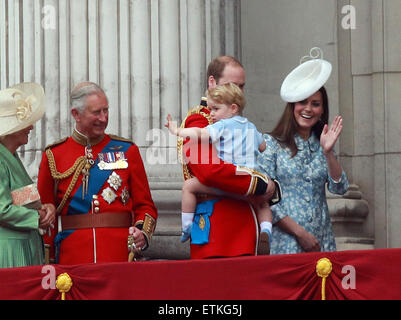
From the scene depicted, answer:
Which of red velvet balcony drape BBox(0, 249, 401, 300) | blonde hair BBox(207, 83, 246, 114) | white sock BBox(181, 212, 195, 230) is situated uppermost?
blonde hair BBox(207, 83, 246, 114)

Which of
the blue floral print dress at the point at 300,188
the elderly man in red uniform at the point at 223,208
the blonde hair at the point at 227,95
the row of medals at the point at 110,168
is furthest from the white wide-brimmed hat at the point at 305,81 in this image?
the row of medals at the point at 110,168

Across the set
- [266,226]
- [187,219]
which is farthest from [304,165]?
[187,219]

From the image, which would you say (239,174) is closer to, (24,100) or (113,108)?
(24,100)

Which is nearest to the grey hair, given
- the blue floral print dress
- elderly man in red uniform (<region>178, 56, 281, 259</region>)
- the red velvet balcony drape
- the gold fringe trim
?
elderly man in red uniform (<region>178, 56, 281, 259</region>)

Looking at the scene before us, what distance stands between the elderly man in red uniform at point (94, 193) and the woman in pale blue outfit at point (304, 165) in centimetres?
81

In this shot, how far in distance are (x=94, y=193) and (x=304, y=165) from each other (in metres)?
1.21

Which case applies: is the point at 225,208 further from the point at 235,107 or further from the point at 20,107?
the point at 20,107

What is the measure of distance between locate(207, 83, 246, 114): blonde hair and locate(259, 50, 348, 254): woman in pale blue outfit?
391 millimetres

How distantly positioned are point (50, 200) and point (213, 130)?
1165 mm

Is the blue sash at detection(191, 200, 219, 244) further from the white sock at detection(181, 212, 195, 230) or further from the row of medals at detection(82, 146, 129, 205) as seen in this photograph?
the row of medals at detection(82, 146, 129, 205)

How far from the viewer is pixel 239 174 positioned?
632 centimetres

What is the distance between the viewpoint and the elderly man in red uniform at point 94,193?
6.86 metres

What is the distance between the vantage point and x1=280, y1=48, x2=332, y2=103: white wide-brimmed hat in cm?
675

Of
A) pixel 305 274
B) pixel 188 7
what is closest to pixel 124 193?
pixel 305 274
